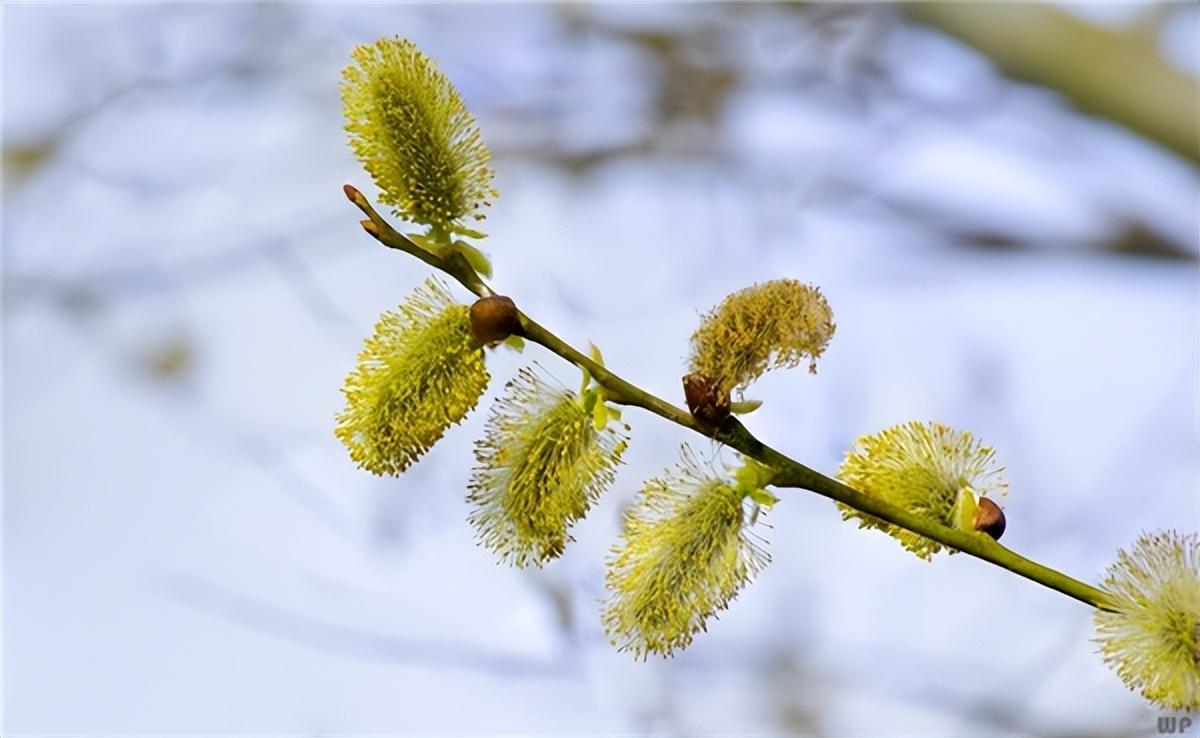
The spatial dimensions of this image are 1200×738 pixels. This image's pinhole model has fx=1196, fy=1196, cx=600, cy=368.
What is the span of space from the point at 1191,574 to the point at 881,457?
0.16 metres

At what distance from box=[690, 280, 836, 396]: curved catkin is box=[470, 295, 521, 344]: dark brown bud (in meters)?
0.09

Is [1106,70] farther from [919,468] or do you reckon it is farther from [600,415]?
[600,415]

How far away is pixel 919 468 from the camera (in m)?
0.64

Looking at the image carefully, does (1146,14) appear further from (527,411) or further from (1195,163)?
(527,411)

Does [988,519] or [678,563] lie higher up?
[988,519]

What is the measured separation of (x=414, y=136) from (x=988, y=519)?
1.14 feet

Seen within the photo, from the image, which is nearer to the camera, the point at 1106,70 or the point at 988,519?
the point at 988,519

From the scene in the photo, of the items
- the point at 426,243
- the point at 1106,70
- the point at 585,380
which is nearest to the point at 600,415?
the point at 585,380

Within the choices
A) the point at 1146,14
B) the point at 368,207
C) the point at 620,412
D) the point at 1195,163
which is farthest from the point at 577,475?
the point at 1146,14

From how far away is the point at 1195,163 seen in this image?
1.20 metres

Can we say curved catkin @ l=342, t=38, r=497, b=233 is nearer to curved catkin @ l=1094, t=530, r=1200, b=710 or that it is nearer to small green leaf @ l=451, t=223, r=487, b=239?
small green leaf @ l=451, t=223, r=487, b=239

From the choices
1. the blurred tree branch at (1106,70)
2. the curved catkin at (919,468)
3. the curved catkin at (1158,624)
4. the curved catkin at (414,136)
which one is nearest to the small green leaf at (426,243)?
the curved catkin at (414,136)

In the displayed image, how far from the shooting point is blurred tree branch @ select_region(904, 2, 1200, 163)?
3.95ft

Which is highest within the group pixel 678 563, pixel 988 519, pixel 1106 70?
pixel 1106 70
